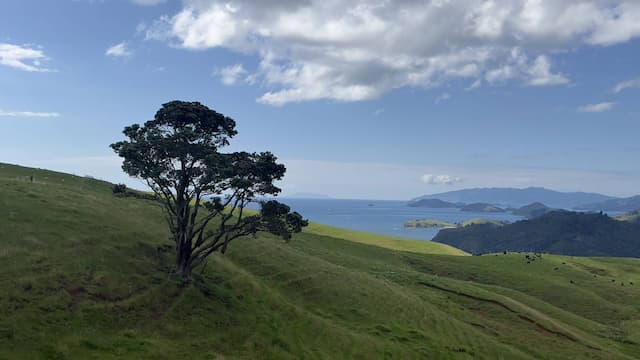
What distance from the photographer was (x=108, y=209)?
5828cm

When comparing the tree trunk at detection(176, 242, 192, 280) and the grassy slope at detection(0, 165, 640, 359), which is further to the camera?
the tree trunk at detection(176, 242, 192, 280)

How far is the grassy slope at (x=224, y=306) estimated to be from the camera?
32250mm

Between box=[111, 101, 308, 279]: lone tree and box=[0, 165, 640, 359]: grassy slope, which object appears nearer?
box=[0, 165, 640, 359]: grassy slope

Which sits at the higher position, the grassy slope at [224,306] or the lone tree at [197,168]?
the lone tree at [197,168]

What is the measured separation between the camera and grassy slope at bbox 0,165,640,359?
106 ft

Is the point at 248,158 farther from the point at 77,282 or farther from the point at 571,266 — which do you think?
the point at 571,266

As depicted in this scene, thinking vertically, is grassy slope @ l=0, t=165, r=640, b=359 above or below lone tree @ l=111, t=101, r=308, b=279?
below

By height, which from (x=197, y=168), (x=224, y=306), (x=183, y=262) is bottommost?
(x=224, y=306)

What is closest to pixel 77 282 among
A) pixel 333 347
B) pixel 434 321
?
pixel 333 347

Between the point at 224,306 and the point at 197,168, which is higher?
the point at 197,168

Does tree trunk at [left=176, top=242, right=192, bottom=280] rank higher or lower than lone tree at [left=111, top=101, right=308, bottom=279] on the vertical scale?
lower

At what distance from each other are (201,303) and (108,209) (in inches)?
997

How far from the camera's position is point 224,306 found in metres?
40.9

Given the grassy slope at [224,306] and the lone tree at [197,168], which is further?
the lone tree at [197,168]
